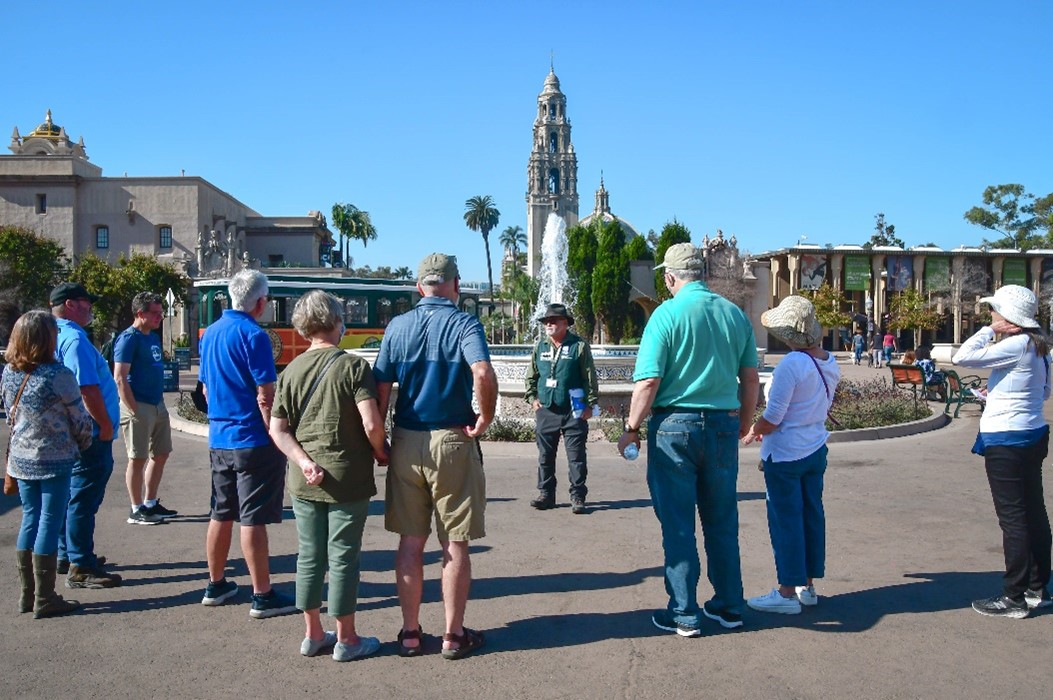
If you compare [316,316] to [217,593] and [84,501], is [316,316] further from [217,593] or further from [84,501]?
[84,501]

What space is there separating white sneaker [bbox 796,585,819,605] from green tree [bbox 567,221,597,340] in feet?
166

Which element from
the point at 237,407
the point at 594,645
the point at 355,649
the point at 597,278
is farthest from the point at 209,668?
the point at 597,278

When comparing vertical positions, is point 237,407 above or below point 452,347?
below

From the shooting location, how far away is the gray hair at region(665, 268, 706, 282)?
4863 mm

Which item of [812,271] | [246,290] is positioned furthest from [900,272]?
[246,290]

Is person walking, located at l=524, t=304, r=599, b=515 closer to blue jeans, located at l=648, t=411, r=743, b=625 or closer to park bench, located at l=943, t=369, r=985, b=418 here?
blue jeans, located at l=648, t=411, r=743, b=625

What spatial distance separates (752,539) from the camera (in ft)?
22.4

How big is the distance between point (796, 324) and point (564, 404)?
10.8 feet

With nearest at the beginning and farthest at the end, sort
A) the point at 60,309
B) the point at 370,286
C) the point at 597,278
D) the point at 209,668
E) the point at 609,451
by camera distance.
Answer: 1. the point at 209,668
2. the point at 60,309
3. the point at 609,451
4. the point at 370,286
5. the point at 597,278

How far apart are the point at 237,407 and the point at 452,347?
1.56m

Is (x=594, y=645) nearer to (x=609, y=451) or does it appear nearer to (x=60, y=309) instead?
(x=60, y=309)

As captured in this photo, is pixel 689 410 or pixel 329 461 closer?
pixel 329 461

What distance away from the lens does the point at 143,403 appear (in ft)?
24.1

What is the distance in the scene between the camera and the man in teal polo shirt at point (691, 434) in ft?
15.2
